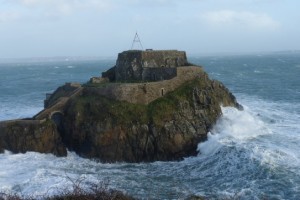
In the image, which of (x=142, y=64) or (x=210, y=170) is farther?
(x=142, y=64)

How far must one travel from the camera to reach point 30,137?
33219 millimetres

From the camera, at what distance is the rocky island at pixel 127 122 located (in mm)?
32344

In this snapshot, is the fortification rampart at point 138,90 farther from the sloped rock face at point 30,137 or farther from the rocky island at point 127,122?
the sloped rock face at point 30,137

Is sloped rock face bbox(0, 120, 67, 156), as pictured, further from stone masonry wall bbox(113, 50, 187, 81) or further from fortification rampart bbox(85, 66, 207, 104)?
stone masonry wall bbox(113, 50, 187, 81)

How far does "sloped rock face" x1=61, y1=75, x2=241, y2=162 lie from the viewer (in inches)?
1268

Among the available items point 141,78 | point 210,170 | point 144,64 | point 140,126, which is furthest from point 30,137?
point 210,170

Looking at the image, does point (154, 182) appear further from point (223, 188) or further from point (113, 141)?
point (113, 141)

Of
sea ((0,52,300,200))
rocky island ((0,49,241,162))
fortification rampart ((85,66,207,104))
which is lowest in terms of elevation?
sea ((0,52,300,200))

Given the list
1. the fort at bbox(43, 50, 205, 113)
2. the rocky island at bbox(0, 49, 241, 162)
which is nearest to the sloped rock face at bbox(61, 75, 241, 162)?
the rocky island at bbox(0, 49, 241, 162)

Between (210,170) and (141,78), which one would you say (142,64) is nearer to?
(141,78)

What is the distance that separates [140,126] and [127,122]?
36.8 inches

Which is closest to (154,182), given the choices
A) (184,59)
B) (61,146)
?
(61,146)

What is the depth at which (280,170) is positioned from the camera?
2695cm

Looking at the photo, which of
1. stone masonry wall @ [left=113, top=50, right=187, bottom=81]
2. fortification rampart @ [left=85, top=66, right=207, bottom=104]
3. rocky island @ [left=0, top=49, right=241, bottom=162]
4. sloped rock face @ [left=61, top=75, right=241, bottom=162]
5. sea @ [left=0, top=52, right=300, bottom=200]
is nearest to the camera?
sea @ [left=0, top=52, right=300, bottom=200]
